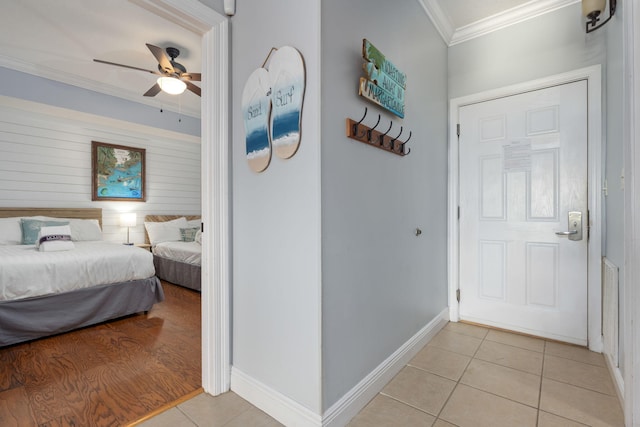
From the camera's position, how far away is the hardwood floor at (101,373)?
1580 millimetres

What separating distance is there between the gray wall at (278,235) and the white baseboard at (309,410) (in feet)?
0.11

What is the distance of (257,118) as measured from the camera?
1576 mm

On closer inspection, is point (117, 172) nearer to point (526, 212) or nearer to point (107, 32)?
point (107, 32)

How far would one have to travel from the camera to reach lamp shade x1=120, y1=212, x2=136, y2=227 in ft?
15.0

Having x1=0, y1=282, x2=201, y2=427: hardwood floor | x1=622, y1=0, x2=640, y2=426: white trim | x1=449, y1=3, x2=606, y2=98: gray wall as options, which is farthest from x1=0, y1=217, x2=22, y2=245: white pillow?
x1=622, y1=0, x2=640, y2=426: white trim

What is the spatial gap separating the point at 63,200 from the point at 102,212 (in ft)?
1.59

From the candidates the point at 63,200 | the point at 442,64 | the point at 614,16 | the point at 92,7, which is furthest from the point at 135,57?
the point at 614,16

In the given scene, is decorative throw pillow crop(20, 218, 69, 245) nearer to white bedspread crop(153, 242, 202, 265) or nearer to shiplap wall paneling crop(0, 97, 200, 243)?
shiplap wall paneling crop(0, 97, 200, 243)

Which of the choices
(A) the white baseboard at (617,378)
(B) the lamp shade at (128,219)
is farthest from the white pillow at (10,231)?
(A) the white baseboard at (617,378)

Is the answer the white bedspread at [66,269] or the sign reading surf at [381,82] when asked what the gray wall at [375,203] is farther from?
the white bedspread at [66,269]

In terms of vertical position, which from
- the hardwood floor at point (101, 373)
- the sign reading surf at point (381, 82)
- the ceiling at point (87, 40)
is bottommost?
the hardwood floor at point (101, 373)

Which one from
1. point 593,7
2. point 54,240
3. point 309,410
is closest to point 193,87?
point 54,240

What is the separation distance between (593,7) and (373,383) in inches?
110

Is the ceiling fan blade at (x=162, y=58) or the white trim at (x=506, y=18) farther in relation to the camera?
the ceiling fan blade at (x=162, y=58)
